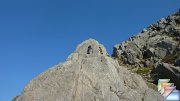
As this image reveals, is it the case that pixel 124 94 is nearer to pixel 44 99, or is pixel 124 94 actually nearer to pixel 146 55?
pixel 44 99

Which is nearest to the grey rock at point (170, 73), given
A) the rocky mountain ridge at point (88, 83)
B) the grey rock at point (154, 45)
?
the rocky mountain ridge at point (88, 83)

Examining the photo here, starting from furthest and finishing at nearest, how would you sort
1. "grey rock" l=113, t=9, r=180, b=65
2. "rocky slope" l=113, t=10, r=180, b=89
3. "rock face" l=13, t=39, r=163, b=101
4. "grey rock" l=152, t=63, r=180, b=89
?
1. "grey rock" l=113, t=9, r=180, b=65
2. "rocky slope" l=113, t=10, r=180, b=89
3. "grey rock" l=152, t=63, r=180, b=89
4. "rock face" l=13, t=39, r=163, b=101

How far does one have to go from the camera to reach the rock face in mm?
40094

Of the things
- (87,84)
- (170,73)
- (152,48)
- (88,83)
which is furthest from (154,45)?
(87,84)

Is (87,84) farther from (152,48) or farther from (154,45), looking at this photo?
(154,45)

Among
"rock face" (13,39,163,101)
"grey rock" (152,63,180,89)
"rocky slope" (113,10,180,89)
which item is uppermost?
"rocky slope" (113,10,180,89)

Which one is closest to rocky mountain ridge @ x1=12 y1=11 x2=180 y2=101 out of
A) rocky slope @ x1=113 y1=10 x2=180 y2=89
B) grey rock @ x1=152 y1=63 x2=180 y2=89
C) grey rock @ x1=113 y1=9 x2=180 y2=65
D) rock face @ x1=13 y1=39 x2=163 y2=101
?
rock face @ x1=13 y1=39 x2=163 y2=101

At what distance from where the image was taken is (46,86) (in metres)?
41.4

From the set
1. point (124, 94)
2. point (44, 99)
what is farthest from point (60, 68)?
point (124, 94)

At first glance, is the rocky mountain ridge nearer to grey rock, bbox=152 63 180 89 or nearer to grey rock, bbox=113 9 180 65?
grey rock, bbox=152 63 180 89

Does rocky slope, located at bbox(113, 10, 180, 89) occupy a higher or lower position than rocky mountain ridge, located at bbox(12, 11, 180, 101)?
higher

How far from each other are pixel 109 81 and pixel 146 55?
7398cm

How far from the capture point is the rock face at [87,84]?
40.1 m

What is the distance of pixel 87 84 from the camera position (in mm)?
41281
